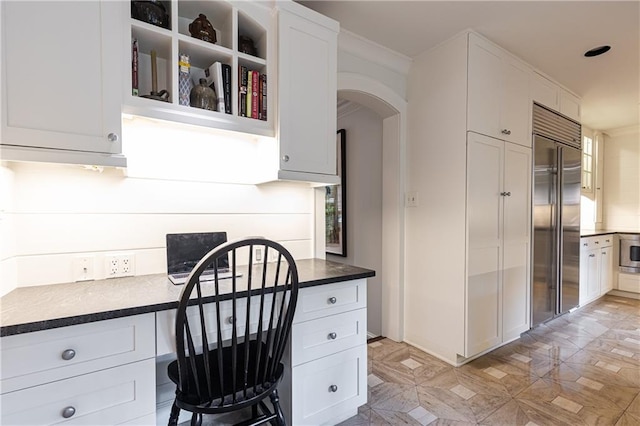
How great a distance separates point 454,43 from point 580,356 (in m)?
2.75

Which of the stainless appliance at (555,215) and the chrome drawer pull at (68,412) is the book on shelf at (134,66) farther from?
the stainless appliance at (555,215)

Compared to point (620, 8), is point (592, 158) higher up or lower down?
lower down

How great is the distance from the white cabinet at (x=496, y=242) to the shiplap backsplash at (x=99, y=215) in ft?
5.25

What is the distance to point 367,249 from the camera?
3320 mm

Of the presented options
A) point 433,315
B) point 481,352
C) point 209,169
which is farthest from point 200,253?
point 481,352

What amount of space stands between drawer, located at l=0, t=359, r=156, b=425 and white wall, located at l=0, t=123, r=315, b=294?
51 cm

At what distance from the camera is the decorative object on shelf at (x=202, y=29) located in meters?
1.56

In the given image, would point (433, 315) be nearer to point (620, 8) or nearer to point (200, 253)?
point (200, 253)

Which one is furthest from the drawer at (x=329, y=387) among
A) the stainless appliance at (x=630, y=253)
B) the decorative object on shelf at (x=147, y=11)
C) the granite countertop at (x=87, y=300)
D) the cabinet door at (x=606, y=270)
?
the stainless appliance at (x=630, y=253)

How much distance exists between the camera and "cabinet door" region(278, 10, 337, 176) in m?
1.69

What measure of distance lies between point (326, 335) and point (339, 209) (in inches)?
88.4

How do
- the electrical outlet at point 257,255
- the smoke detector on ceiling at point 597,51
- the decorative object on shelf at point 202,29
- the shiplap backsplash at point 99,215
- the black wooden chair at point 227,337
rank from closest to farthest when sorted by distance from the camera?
the black wooden chair at point 227,337, the shiplap backsplash at point 99,215, the decorative object on shelf at point 202,29, the electrical outlet at point 257,255, the smoke detector on ceiling at point 597,51

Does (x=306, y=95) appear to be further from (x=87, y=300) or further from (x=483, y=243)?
(x=483, y=243)

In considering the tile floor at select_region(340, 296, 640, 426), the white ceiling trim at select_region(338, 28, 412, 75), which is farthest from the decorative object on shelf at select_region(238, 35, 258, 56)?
the tile floor at select_region(340, 296, 640, 426)
